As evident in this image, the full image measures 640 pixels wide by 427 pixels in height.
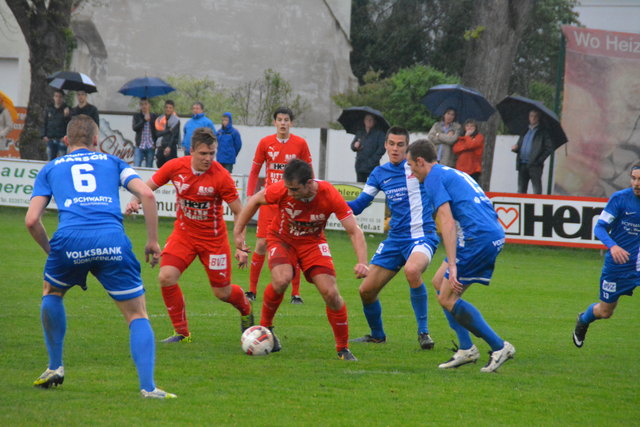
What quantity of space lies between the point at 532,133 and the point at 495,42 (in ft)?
11.3

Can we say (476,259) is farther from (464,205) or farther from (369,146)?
(369,146)

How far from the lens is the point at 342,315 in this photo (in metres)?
8.27

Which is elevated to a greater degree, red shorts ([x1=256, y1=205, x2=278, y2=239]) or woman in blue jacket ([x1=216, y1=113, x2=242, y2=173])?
woman in blue jacket ([x1=216, y1=113, x2=242, y2=173])

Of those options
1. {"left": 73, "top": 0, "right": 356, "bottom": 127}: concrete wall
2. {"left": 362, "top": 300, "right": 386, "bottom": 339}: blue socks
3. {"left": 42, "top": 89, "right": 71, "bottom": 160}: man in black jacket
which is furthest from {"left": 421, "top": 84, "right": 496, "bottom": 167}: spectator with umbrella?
{"left": 73, "top": 0, "right": 356, "bottom": 127}: concrete wall

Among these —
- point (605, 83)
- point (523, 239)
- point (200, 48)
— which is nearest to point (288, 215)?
point (523, 239)

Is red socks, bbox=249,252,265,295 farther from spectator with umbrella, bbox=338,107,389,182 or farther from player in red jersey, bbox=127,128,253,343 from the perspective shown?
spectator with umbrella, bbox=338,107,389,182

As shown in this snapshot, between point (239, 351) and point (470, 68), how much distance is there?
573 inches

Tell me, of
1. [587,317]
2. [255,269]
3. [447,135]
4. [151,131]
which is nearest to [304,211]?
[587,317]

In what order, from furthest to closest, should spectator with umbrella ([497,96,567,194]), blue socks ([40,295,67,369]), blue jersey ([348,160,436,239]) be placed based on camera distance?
spectator with umbrella ([497,96,567,194])
blue jersey ([348,160,436,239])
blue socks ([40,295,67,369])

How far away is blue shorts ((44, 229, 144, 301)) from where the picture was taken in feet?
20.7

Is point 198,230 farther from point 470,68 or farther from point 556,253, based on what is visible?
point 470,68

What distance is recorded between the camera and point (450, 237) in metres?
7.53

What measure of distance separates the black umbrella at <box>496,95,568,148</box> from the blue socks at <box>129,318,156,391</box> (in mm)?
13615

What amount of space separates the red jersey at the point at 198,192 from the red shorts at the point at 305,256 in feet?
2.28
